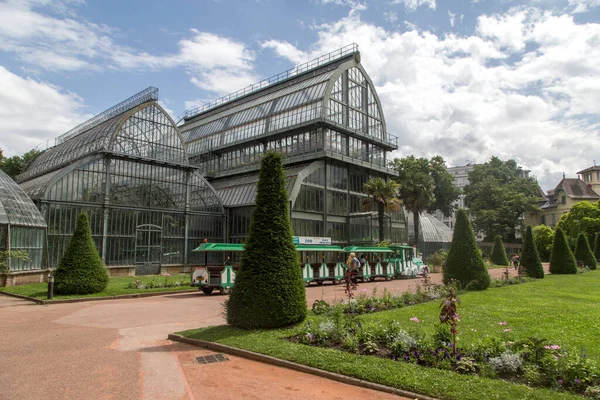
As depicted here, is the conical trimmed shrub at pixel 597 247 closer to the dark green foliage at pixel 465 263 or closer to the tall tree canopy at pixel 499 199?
the tall tree canopy at pixel 499 199

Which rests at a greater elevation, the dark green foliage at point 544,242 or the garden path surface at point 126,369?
the dark green foliage at point 544,242

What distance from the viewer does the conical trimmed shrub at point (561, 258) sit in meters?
32.4

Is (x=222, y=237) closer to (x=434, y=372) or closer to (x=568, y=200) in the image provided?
(x=434, y=372)

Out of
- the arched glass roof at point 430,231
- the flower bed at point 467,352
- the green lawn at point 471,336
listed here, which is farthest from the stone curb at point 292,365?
the arched glass roof at point 430,231

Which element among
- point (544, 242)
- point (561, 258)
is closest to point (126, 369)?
point (561, 258)

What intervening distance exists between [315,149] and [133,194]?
17022 millimetres

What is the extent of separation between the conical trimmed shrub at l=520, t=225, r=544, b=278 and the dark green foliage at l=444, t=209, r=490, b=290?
9.50m

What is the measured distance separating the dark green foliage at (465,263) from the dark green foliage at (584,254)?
25852 mm

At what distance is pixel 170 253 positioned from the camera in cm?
3644

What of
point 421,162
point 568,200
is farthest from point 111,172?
point 568,200

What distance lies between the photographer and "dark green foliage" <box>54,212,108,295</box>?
19391mm

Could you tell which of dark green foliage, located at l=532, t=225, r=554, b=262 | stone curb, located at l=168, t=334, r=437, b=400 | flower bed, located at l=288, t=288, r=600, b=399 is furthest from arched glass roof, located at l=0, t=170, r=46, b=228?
dark green foliage, located at l=532, t=225, r=554, b=262

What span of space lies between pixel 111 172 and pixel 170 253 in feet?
27.9

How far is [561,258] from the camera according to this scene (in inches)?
1289
